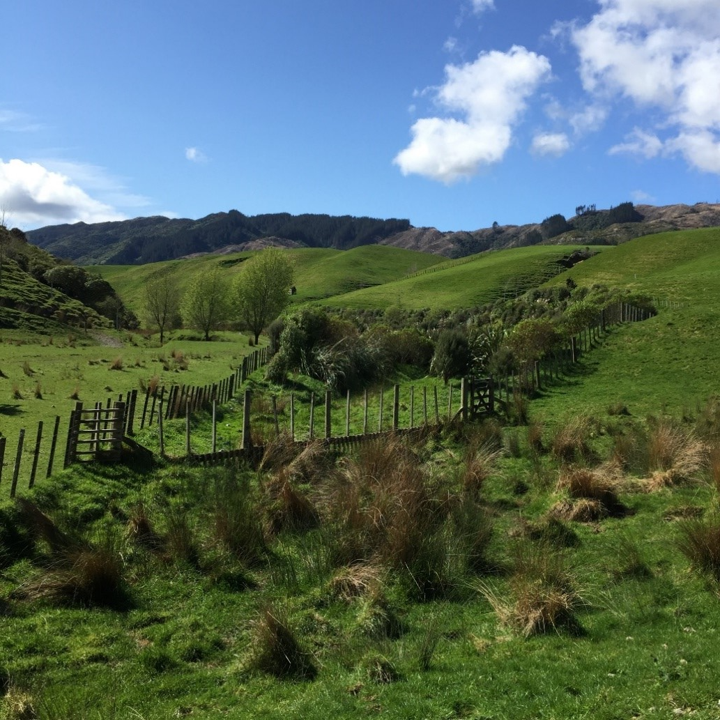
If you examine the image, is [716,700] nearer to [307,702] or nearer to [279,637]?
[307,702]

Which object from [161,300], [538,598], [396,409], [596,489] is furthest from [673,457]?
[161,300]

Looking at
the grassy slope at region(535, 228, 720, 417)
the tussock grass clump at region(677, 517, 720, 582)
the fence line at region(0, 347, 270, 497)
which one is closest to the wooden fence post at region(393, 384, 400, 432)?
the grassy slope at region(535, 228, 720, 417)

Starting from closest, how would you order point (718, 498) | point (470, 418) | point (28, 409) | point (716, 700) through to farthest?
point (716, 700) < point (718, 498) < point (28, 409) < point (470, 418)

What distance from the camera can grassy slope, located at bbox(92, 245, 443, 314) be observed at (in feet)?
449

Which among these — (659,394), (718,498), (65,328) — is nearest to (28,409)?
(718,498)

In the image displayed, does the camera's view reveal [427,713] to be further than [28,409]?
No

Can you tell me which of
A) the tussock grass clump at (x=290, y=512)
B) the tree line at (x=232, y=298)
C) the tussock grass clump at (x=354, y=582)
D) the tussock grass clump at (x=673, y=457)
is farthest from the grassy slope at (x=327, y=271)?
the tussock grass clump at (x=354, y=582)

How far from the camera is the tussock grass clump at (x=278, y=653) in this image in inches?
298

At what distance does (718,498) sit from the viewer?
11.8 m

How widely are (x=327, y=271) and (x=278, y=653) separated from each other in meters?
148

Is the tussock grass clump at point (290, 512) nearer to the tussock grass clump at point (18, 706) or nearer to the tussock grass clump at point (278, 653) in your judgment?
the tussock grass clump at point (278, 653)

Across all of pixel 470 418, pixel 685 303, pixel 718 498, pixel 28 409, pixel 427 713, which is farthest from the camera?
pixel 685 303

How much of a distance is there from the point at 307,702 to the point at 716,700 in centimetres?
405

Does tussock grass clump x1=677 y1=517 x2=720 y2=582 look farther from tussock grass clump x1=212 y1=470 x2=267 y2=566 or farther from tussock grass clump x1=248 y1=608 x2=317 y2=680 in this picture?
tussock grass clump x1=212 y1=470 x2=267 y2=566
